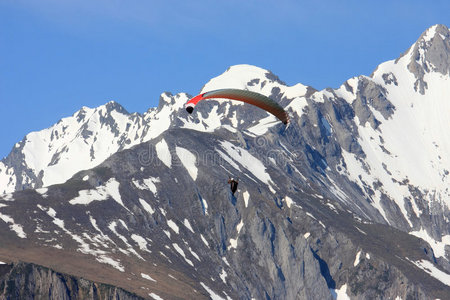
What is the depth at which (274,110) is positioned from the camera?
11194 cm

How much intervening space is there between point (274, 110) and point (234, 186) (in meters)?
10.9

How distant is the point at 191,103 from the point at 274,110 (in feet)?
36.2

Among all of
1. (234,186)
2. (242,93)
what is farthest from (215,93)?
(234,186)

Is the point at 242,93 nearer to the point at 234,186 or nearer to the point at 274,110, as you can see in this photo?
the point at 274,110

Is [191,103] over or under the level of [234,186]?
over

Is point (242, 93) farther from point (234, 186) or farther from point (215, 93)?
point (234, 186)

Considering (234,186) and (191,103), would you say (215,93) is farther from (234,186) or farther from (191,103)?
(234,186)

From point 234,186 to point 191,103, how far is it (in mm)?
11623

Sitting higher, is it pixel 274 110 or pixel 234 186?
pixel 274 110

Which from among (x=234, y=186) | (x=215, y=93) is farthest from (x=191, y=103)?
(x=234, y=186)

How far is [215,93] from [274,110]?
7.71 metres

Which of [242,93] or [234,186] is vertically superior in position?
[242,93]

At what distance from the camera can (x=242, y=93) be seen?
111250 millimetres

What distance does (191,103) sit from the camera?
10794 cm
